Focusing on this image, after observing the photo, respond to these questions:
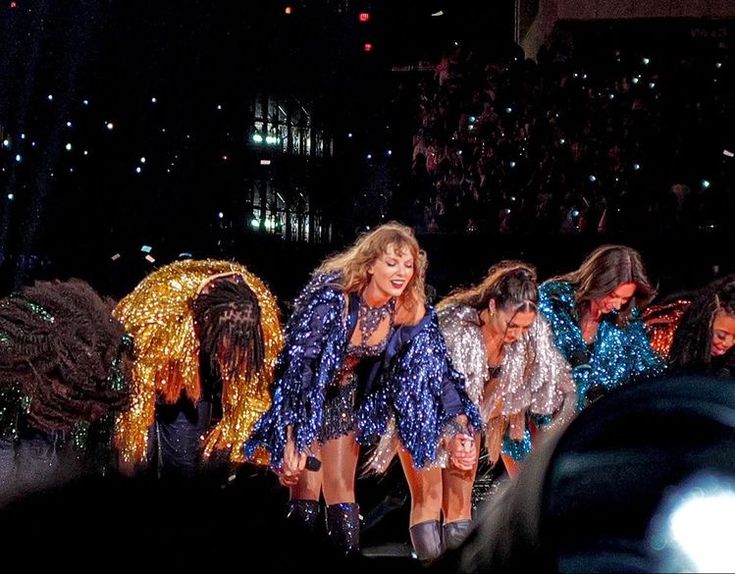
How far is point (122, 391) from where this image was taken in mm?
3939

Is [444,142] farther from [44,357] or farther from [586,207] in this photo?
[44,357]

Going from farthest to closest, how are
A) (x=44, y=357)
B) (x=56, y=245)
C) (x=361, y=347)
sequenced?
(x=56, y=245), (x=361, y=347), (x=44, y=357)

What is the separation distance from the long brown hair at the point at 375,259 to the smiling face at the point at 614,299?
3.42ft

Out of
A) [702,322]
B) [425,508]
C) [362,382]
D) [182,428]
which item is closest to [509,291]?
[362,382]

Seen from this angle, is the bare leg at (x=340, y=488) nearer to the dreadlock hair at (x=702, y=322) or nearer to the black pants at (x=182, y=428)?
the black pants at (x=182, y=428)

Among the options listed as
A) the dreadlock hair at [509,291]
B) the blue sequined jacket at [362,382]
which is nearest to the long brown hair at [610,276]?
the dreadlock hair at [509,291]

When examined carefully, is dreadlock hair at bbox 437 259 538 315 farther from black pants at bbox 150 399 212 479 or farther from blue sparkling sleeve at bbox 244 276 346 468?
black pants at bbox 150 399 212 479

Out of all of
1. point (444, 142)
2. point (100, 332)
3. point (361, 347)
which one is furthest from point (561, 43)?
point (100, 332)

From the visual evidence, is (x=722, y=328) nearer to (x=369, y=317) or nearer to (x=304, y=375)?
(x=369, y=317)

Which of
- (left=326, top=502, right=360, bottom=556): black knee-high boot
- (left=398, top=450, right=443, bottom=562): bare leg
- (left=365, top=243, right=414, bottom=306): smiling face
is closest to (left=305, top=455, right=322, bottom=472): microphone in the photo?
(left=326, top=502, right=360, bottom=556): black knee-high boot

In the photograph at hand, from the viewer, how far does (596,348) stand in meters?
5.26

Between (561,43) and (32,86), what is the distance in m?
3.91

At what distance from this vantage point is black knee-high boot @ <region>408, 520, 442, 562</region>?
179 inches

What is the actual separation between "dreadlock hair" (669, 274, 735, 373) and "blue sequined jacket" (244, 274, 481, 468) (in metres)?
1.34
